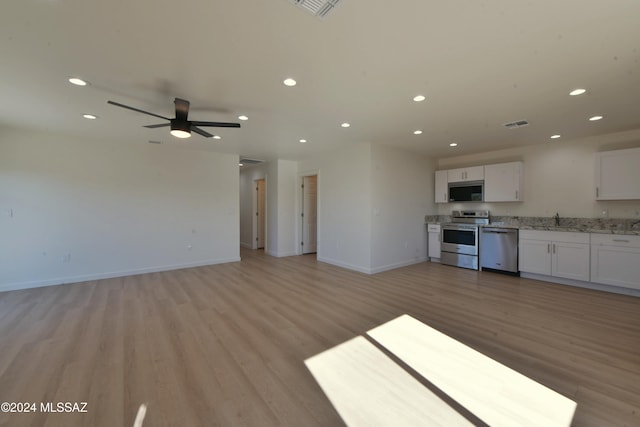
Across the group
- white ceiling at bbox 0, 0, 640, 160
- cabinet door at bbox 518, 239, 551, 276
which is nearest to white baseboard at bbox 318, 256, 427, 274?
cabinet door at bbox 518, 239, 551, 276

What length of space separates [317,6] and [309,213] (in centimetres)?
563

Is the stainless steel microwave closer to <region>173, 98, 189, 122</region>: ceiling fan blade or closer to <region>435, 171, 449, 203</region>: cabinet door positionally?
<region>435, 171, 449, 203</region>: cabinet door

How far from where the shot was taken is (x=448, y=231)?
5.69 metres

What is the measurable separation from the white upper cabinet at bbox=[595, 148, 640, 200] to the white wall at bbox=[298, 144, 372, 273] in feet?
12.4

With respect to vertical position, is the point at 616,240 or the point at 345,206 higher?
the point at 345,206

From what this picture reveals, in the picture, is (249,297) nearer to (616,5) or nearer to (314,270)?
(314,270)

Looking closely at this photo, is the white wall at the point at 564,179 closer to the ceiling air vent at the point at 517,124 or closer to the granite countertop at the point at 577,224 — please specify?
the granite countertop at the point at 577,224

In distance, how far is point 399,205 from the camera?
18.0 feet

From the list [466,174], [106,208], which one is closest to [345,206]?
[466,174]

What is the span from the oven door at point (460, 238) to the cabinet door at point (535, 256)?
760 millimetres

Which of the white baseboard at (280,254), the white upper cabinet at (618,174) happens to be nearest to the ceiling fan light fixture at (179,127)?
the white baseboard at (280,254)

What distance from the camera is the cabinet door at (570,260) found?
4057 millimetres

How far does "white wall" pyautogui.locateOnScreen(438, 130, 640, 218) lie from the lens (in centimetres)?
425

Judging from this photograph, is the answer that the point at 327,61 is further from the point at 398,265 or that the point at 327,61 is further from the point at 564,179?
the point at 564,179
